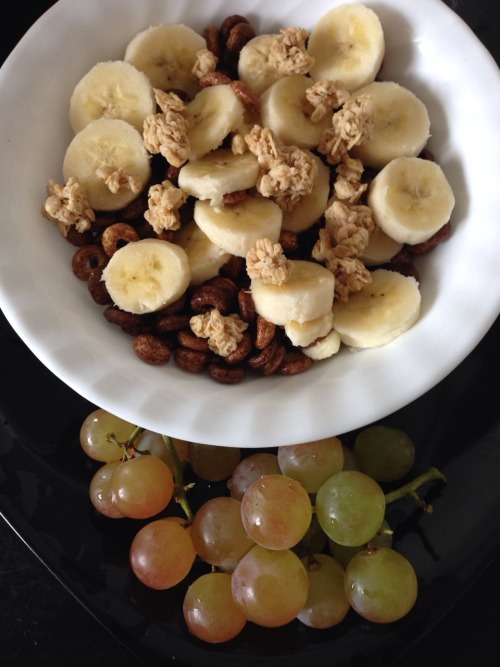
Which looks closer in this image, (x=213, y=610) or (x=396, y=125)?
(x=213, y=610)

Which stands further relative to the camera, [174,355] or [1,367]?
[1,367]

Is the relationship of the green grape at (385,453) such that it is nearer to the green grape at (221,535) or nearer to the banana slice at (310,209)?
the green grape at (221,535)

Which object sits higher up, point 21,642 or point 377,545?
point 377,545

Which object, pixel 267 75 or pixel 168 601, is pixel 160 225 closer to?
pixel 267 75

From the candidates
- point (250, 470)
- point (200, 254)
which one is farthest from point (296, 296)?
point (250, 470)

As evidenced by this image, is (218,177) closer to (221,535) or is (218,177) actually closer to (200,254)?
(200,254)

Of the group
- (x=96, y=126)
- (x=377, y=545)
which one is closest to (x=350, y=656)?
(x=377, y=545)
